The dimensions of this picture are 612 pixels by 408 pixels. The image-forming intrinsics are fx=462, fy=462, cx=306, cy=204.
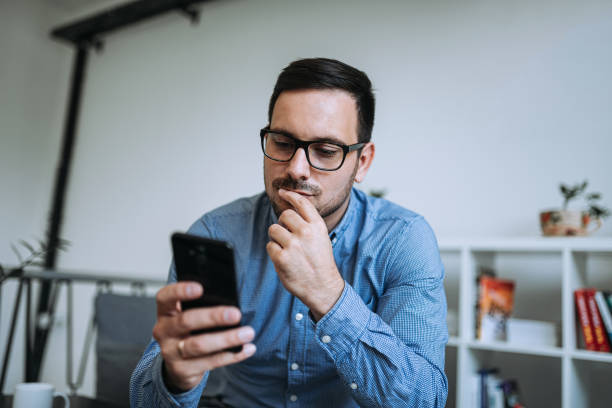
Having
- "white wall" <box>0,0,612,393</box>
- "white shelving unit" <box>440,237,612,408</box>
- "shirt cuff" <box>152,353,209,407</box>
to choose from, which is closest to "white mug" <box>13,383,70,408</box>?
"shirt cuff" <box>152,353,209,407</box>

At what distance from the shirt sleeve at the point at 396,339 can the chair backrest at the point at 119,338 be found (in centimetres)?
100

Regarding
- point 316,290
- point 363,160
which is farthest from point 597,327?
point 316,290

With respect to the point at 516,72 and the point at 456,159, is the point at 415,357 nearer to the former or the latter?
the point at 456,159

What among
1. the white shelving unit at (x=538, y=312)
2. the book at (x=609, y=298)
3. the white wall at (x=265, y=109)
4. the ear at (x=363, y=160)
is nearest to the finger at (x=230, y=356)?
the ear at (x=363, y=160)

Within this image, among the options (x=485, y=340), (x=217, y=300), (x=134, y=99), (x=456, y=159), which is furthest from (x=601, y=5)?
(x=134, y=99)

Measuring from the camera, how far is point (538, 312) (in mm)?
2162

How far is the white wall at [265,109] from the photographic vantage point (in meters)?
2.27

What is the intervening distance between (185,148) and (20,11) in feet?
7.65

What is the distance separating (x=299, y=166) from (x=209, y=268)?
42 cm

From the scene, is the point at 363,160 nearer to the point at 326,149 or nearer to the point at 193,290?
the point at 326,149

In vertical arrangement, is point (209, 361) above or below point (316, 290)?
below

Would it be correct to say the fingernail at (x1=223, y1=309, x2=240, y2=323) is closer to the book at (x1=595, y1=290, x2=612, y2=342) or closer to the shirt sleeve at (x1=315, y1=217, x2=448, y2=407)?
the shirt sleeve at (x1=315, y1=217, x2=448, y2=407)

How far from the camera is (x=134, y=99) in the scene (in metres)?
4.10

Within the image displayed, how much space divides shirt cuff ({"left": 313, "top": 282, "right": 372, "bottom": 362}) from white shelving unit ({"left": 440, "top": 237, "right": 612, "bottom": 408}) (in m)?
1.24
